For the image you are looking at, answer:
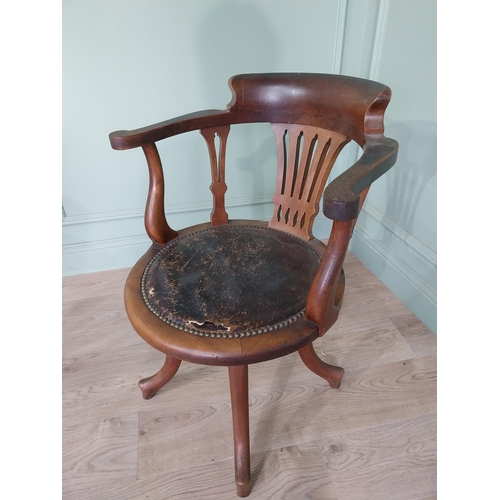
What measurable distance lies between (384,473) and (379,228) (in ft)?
3.04

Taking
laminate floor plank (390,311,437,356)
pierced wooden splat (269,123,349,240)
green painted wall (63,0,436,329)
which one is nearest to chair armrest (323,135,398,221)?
pierced wooden splat (269,123,349,240)

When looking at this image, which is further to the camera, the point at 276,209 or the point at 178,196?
the point at 178,196

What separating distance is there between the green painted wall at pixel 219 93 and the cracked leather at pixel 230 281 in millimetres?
600

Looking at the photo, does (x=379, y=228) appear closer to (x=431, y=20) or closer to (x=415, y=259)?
(x=415, y=259)

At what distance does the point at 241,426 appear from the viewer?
0.91m

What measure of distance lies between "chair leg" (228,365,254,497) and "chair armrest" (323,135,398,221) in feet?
1.40

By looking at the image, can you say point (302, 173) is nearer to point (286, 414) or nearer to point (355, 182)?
point (355, 182)

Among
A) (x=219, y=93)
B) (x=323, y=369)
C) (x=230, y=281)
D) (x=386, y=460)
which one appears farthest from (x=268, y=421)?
(x=219, y=93)

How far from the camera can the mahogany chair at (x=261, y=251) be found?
0.73 m

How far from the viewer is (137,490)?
0.97 m

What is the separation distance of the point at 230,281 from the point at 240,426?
13.7 inches

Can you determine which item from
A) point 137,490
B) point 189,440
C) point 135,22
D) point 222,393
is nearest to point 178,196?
point 135,22

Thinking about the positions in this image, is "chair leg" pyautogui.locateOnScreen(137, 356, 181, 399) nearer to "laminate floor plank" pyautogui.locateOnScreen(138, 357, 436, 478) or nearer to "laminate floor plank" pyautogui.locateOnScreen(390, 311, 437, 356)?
"laminate floor plank" pyautogui.locateOnScreen(138, 357, 436, 478)

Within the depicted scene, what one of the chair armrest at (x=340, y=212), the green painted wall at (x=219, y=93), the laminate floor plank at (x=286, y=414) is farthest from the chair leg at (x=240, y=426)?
the green painted wall at (x=219, y=93)
